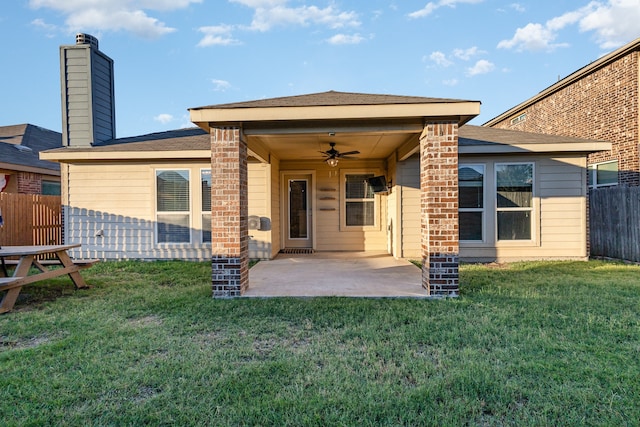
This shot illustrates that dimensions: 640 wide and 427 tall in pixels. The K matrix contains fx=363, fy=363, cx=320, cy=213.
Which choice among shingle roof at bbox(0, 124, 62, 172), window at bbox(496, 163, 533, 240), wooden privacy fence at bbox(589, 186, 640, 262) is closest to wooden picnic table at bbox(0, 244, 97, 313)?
shingle roof at bbox(0, 124, 62, 172)

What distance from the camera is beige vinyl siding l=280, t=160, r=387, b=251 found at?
30.2ft

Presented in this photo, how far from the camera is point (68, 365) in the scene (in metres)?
2.69

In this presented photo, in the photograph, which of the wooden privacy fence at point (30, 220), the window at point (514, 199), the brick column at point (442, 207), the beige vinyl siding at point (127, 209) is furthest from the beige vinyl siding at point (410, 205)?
the wooden privacy fence at point (30, 220)

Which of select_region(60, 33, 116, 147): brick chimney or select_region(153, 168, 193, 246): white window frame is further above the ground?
select_region(60, 33, 116, 147): brick chimney

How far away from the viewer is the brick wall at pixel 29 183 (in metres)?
10.3

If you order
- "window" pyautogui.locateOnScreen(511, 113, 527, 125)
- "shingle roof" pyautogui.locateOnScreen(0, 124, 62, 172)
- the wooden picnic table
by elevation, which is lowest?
the wooden picnic table

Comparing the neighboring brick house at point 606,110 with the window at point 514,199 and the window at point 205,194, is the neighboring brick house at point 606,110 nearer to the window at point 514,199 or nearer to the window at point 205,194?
the window at point 514,199

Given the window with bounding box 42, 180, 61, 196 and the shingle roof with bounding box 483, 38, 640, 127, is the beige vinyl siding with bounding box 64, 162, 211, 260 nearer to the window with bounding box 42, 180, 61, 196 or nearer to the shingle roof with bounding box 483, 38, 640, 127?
the window with bounding box 42, 180, 61, 196

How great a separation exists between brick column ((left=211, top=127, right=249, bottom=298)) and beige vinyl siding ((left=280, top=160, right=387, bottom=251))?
4.57m

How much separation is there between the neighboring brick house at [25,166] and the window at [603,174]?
16442 millimetres

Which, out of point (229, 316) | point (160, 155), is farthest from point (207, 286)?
point (160, 155)

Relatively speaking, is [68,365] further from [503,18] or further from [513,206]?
[503,18]

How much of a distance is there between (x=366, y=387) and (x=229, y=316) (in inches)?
78.0

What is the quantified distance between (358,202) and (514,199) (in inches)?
138
